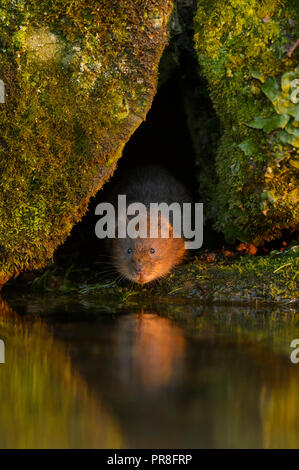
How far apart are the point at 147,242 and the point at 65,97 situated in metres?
2.09

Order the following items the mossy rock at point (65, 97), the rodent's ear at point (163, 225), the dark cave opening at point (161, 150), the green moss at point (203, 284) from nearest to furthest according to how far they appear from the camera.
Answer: the mossy rock at point (65, 97) < the green moss at point (203, 284) < the rodent's ear at point (163, 225) < the dark cave opening at point (161, 150)

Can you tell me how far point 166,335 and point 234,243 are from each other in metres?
2.83

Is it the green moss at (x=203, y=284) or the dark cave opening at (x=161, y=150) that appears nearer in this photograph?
the green moss at (x=203, y=284)

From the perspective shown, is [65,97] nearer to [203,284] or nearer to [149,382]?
[203,284]

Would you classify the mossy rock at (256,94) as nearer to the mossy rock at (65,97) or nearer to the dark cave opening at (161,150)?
the mossy rock at (65,97)

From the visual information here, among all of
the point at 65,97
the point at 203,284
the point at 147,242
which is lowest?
the point at 203,284

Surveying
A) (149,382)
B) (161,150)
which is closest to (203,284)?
(149,382)

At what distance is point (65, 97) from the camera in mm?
4961

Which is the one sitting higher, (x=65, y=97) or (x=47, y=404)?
(x=65, y=97)

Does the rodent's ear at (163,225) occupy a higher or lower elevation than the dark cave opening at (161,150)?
lower

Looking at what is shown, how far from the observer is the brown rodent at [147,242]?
20.0 ft

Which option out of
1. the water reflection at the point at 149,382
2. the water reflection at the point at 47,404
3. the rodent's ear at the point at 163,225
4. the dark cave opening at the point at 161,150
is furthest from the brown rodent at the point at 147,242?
the water reflection at the point at 47,404

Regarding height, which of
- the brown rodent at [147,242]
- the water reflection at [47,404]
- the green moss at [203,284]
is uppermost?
the brown rodent at [147,242]

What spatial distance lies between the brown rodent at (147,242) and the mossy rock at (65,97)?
1180mm
